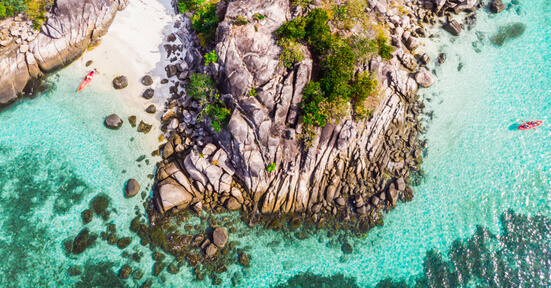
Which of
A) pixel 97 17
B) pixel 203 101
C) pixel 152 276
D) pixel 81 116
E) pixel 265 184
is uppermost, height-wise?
pixel 97 17

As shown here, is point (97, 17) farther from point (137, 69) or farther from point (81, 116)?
point (81, 116)

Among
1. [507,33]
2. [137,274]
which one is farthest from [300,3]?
[137,274]

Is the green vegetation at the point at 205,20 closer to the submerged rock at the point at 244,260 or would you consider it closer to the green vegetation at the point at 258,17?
the green vegetation at the point at 258,17

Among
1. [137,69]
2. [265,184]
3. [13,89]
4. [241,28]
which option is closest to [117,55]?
[137,69]

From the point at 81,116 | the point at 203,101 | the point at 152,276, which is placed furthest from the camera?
the point at 81,116

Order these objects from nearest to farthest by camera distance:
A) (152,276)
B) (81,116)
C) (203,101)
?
(152,276), (203,101), (81,116)

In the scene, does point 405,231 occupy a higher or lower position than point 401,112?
lower

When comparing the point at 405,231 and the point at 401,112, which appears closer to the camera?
the point at 405,231
